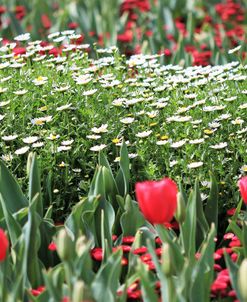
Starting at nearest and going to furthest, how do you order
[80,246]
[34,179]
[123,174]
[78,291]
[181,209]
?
[78,291]
[80,246]
[181,209]
[34,179]
[123,174]

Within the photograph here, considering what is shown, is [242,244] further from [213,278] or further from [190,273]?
[190,273]

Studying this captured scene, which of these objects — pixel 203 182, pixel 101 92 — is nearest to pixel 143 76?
pixel 101 92

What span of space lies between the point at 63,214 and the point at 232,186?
0.69m

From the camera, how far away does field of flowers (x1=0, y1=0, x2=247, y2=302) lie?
7.66 ft

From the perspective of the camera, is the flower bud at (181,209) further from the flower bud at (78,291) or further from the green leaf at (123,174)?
the green leaf at (123,174)

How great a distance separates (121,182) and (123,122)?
1.31 ft

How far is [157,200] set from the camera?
2191 mm

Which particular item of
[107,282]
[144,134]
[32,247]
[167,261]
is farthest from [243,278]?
[144,134]

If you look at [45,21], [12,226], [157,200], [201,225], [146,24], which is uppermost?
[157,200]

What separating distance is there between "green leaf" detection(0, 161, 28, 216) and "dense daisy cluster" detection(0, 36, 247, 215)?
14.9 inches

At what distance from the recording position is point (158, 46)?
585 centimetres

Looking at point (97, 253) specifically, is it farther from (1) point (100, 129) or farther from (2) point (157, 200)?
(1) point (100, 129)

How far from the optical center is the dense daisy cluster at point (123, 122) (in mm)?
3484

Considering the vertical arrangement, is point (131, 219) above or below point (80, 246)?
below
